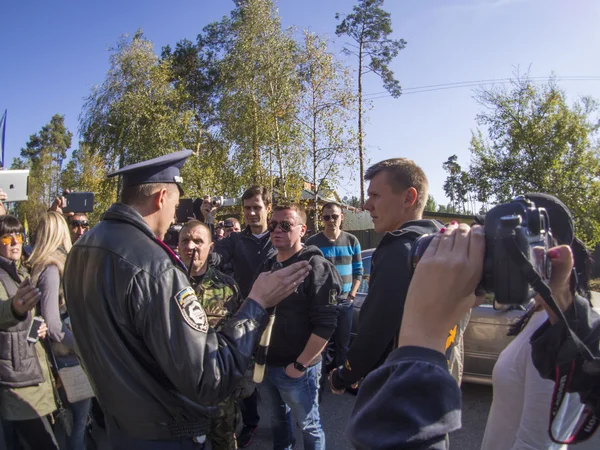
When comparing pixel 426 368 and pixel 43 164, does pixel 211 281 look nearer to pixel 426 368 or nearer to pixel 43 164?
pixel 426 368

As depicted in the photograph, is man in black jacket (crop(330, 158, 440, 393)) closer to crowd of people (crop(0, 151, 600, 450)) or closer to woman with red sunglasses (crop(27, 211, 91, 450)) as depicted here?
crowd of people (crop(0, 151, 600, 450))

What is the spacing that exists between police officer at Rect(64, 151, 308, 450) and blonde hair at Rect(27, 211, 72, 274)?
5.27 ft

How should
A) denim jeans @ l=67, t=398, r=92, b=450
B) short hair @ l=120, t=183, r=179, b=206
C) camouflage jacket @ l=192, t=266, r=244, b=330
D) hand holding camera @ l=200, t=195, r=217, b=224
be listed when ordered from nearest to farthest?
short hair @ l=120, t=183, r=179, b=206
camouflage jacket @ l=192, t=266, r=244, b=330
denim jeans @ l=67, t=398, r=92, b=450
hand holding camera @ l=200, t=195, r=217, b=224

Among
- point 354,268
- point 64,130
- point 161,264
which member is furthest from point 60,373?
point 64,130

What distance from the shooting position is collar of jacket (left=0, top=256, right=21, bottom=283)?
2954 millimetres

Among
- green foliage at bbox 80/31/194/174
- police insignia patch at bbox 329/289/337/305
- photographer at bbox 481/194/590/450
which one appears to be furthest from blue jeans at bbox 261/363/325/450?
green foliage at bbox 80/31/194/174

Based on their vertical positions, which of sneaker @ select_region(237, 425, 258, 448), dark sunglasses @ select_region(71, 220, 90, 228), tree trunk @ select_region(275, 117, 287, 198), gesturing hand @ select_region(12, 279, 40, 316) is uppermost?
tree trunk @ select_region(275, 117, 287, 198)

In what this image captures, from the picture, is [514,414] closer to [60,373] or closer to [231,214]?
[60,373]

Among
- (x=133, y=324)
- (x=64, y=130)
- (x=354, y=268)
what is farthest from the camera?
(x=64, y=130)

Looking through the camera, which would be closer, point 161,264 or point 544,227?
point 544,227

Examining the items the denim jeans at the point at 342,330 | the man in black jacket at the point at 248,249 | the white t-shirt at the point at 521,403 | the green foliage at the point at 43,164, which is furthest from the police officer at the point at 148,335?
the green foliage at the point at 43,164

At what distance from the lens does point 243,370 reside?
5.31 ft

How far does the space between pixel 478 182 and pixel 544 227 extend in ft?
48.1

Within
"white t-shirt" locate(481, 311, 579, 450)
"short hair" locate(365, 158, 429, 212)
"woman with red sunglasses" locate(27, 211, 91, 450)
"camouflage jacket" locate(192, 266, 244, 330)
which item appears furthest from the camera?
"woman with red sunglasses" locate(27, 211, 91, 450)
